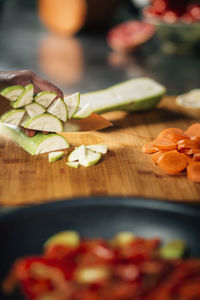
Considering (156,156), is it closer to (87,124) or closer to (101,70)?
(87,124)

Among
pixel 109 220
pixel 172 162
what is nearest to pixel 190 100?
pixel 172 162

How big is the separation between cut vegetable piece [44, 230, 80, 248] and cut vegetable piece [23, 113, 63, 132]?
970 millimetres

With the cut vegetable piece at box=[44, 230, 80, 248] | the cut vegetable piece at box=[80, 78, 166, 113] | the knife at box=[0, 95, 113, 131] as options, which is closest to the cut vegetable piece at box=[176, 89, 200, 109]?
the cut vegetable piece at box=[80, 78, 166, 113]

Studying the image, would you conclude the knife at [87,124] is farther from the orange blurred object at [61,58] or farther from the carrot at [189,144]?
the orange blurred object at [61,58]

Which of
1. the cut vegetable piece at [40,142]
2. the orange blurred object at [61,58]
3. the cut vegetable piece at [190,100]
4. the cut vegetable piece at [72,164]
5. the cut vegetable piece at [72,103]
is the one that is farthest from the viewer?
the orange blurred object at [61,58]

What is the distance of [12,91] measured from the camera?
241cm

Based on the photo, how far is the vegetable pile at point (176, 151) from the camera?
236cm

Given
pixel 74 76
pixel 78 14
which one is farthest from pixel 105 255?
pixel 78 14

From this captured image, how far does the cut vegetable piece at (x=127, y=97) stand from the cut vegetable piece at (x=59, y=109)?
36cm

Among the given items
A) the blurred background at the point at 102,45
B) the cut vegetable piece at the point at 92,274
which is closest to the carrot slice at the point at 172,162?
the cut vegetable piece at the point at 92,274

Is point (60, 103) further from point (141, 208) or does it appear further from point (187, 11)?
point (187, 11)

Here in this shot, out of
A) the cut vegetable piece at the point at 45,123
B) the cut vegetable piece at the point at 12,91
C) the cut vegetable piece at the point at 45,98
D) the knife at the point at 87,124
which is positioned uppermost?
the cut vegetable piece at the point at 12,91

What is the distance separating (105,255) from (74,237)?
0.68 ft

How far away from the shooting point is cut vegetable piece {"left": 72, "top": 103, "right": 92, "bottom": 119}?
270cm
